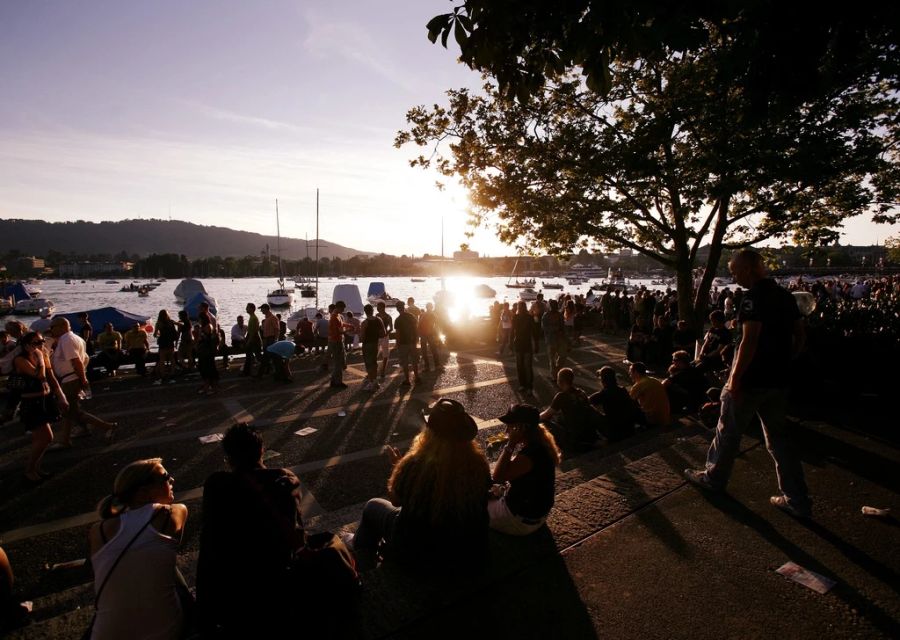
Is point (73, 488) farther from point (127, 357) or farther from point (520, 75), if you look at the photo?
point (127, 357)

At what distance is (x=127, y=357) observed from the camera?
12766mm

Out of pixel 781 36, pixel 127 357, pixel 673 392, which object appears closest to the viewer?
pixel 781 36

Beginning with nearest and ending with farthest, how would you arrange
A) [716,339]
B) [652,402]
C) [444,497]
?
[444,497] → [652,402] → [716,339]

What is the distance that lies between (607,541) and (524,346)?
6504 mm

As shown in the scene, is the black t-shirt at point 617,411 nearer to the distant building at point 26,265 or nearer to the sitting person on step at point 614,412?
the sitting person on step at point 614,412

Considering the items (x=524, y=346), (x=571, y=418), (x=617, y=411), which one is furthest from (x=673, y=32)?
(x=524, y=346)

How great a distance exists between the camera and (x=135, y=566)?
7.41 feet

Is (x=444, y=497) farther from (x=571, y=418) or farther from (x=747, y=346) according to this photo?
(x=571, y=418)

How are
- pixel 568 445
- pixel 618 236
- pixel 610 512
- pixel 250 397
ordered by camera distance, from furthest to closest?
pixel 618 236 → pixel 250 397 → pixel 568 445 → pixel 610 512

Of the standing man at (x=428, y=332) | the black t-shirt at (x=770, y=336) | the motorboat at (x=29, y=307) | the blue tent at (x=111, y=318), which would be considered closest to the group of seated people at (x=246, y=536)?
the black t-shirt at (x=770, y=336)

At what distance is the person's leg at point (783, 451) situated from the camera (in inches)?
141

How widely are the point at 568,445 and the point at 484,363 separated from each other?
24.9 feet

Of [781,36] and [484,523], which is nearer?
[484,523]

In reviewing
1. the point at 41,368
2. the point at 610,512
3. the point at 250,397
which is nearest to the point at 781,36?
the point at 610,512
